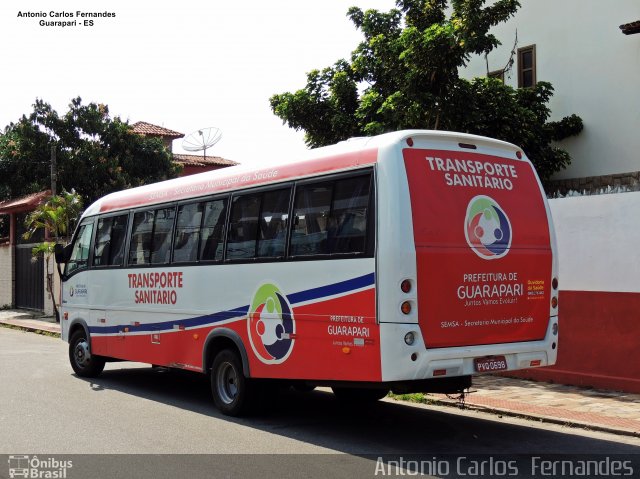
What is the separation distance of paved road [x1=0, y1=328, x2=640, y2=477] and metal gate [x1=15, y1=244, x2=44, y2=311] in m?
17.4

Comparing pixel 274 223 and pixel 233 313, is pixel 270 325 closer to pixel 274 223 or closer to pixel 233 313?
pixel 233 313

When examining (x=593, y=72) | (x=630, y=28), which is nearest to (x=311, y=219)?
(x=630, y=28)

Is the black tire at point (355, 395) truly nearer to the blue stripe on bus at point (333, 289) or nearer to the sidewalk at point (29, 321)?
the blue stripe on bus at point (333, 289)

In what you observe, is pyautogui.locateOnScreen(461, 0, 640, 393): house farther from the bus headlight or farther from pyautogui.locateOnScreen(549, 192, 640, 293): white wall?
the bus headlight

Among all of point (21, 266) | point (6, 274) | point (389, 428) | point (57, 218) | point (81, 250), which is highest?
point (57, 218)

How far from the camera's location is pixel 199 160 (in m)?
44.9

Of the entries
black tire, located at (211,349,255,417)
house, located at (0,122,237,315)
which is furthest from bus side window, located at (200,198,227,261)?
house, located at (0,122,237,315)

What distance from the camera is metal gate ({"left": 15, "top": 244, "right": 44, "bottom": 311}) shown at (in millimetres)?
27297

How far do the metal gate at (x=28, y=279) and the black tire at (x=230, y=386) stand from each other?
20364mm

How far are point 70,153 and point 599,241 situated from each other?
24.9 meters

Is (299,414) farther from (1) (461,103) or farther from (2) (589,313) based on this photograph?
(1) (461,103)

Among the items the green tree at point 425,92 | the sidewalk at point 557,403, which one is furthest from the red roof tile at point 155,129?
the sidewalk at point 557,403

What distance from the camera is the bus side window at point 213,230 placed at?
347 inches

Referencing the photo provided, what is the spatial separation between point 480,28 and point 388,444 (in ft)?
26.9
